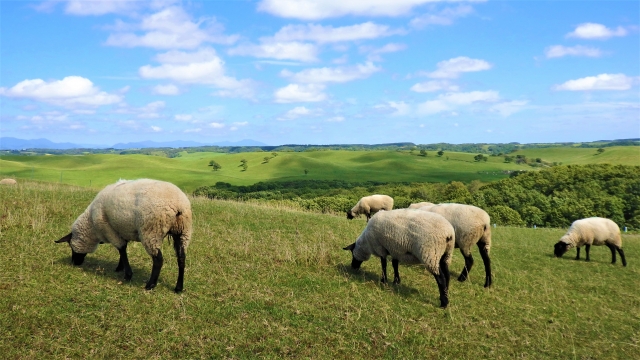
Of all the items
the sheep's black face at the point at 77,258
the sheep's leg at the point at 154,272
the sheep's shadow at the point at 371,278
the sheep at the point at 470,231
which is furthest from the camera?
the sheep at the point at 470,231

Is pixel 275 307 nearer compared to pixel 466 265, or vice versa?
pixel 275 307

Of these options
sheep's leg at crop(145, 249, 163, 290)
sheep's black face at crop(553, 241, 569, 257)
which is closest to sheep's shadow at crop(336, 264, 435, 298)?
sheep's leg at crop(145, 249, 163, 290)

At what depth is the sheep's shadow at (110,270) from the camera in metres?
10.1

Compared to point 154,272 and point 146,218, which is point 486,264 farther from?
point 146,218

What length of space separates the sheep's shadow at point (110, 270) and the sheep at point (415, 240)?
238 inches

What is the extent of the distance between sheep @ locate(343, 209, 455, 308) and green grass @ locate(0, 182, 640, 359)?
89cm

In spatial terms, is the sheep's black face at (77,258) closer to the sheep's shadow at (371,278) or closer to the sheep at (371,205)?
the sheep's shadow at (371,278)

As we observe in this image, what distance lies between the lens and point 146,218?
9.44 m

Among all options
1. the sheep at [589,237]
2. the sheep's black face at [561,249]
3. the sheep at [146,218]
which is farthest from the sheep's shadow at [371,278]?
the sheep at [589,237]

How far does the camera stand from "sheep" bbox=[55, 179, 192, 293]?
31.2 feet

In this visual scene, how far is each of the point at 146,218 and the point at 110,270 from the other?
2.67 meters

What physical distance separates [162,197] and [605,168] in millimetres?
102266

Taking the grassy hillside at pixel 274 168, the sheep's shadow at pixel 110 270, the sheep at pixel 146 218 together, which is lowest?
the grassy hillside at pixel 274 168

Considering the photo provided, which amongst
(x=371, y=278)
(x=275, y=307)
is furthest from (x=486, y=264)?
(x=275, y=307)
